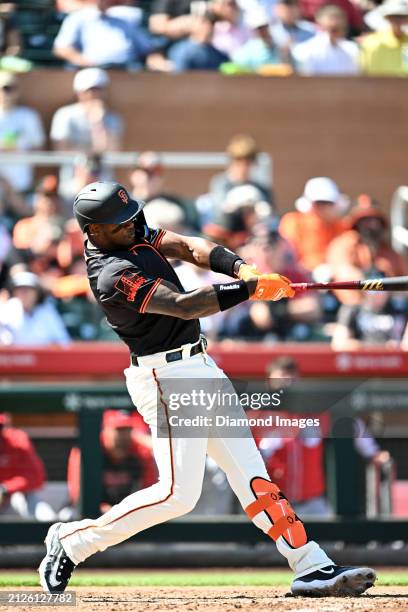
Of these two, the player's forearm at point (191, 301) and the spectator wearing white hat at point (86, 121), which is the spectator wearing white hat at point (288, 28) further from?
the player's forearm at point (191, 301)

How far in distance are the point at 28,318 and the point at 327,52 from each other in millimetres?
4449

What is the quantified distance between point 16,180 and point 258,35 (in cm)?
271

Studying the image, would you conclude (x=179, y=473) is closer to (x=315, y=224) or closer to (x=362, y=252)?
(x=362, y=252)

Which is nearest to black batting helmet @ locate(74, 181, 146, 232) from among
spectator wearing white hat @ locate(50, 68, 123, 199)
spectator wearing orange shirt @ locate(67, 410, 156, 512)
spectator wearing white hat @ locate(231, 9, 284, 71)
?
spectator wearing orange shirt @ locate(67, 410, 156, 512)

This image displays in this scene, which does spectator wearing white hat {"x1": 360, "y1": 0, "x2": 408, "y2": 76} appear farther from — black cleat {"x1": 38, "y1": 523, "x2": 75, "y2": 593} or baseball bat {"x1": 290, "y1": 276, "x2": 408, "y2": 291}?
black cleat {"x1": 38, "y1": 523, "x2": 75, "y2": 593}

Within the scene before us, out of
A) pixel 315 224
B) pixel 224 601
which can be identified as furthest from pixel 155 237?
pixel 315 224

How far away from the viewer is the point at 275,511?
539 centimetres

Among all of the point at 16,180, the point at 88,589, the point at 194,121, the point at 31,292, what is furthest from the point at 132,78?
the point at 88,589

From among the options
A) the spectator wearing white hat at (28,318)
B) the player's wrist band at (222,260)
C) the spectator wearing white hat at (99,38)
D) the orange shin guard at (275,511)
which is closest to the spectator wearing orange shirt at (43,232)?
the spectator wearing white hat at (28,318)

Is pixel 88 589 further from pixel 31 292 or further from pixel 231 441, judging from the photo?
pixel 31 292

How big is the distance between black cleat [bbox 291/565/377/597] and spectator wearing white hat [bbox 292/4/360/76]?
7.01 m

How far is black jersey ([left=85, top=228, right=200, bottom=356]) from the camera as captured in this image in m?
5.21

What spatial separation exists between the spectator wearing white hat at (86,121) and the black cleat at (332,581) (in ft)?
18.7

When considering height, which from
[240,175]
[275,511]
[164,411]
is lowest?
[240,175]
